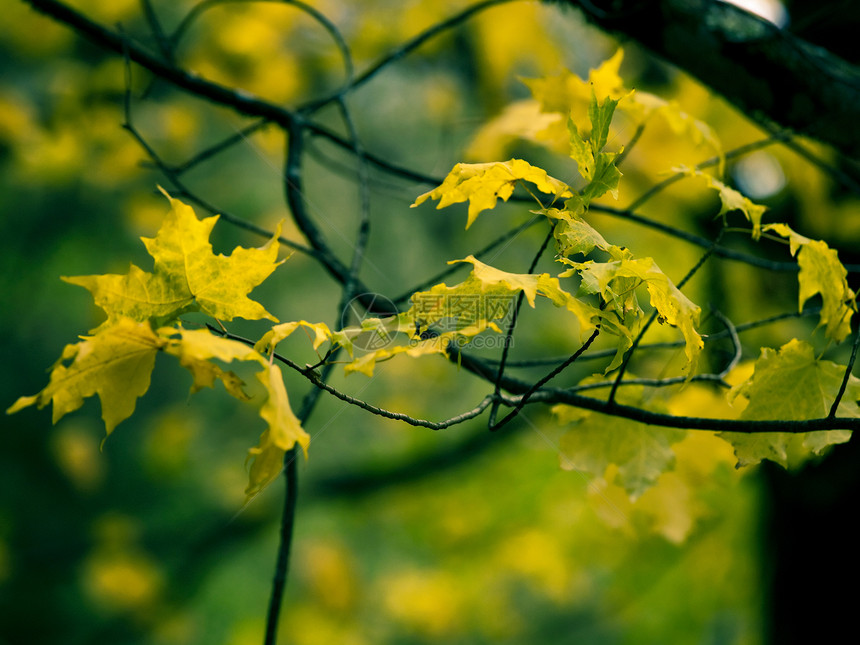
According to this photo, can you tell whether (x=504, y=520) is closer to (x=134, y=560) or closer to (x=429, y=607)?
(x=429, y=607)

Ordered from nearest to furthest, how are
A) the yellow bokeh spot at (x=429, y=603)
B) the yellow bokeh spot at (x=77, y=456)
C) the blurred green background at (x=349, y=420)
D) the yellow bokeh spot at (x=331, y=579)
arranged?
the blurred green background at (x=349, y=420) < the yellow bokeh spot at (x=429, y=603) < the yellow bokeh spot at (x=331, y=579) < the yellow bokeh spot at (x=77, y=456)

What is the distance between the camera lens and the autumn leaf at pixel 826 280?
0.71 metres

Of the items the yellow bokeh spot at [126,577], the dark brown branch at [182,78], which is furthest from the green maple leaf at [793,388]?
the yellow bokeh spot at [126,577]

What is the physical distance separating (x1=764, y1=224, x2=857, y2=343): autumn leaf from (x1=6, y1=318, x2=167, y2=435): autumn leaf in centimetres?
75

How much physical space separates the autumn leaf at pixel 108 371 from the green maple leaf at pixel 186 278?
0.04m

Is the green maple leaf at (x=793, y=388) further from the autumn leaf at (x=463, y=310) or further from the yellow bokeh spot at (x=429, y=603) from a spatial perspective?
the yellow bokeh spot at (x=429, y=603)

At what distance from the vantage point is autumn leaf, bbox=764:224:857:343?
2.32 feet

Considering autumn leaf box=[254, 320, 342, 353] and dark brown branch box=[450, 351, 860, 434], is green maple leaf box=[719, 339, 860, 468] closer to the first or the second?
dark brown branch box=[450, 351, 860, 434]

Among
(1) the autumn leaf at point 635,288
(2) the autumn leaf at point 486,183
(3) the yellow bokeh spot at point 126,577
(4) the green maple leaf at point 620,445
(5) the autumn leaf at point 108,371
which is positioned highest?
(2) the autumn leaf at point 486,183

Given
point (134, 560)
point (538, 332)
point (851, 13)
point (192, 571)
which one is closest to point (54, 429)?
point (134, 560)

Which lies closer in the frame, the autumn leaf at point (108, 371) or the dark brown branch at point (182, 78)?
the autumn leaf at point (108, 371)

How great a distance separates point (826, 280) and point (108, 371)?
870 millimetres

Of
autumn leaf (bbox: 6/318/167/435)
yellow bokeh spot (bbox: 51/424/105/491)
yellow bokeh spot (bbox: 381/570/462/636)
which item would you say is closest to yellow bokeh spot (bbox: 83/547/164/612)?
yellow bokeh spot (bbox: 51/424/105/491)

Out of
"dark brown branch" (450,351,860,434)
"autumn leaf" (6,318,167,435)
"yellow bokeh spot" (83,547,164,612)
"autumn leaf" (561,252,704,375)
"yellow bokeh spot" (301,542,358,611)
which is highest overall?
"autumn leaf" (561,252,704,375)
